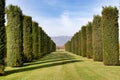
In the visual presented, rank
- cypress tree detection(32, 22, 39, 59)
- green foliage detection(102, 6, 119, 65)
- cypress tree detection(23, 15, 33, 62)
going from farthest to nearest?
cypress tree detection(32, 22, 39, 59)
cypress tree detection(23, 15, 33, 62)
green foliage detection(102, 6, 119, 65)

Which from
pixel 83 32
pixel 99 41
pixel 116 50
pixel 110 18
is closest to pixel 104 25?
pixel 110 18

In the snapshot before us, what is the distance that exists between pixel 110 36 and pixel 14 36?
9.73m

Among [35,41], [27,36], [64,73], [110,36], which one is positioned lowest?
[64,73]

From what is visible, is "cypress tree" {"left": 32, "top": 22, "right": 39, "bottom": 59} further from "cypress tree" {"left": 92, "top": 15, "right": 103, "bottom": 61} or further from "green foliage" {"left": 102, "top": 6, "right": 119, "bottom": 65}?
"green foliage" {"left": 102, "top": 6, "right": 119, "bottom": 65}

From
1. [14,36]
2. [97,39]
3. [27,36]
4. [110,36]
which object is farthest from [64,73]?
[27,36]

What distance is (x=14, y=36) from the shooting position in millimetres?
27734

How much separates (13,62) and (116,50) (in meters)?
10.3

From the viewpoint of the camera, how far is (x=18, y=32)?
28.0 metres

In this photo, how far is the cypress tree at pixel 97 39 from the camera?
34219 mm

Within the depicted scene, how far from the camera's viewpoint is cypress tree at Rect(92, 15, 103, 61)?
112 ft

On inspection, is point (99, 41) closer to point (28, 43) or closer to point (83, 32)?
point (28, 43)

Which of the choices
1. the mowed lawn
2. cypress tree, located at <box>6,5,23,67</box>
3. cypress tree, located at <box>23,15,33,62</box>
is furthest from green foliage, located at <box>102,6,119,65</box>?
cypress tree, located at <box>23,15,33,62</box>

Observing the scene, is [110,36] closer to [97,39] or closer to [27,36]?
[97,39]

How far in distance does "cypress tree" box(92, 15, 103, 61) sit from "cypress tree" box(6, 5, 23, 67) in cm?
1072
